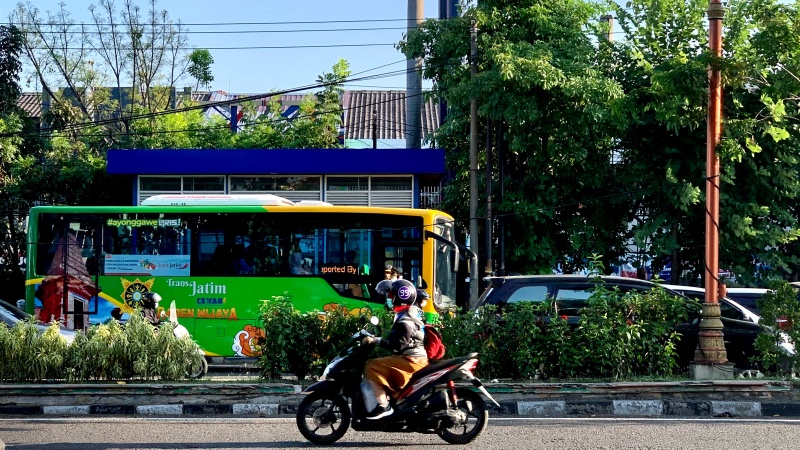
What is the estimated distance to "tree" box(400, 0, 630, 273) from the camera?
21.7 meters

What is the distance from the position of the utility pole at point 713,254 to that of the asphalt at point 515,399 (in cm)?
106

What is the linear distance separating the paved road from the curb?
0.59 meters

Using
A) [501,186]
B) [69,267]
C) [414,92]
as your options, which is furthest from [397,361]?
[414,92]

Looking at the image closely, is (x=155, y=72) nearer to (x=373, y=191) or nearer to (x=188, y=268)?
(x=373, y=191)

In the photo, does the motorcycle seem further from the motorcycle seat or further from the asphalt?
the asphalt

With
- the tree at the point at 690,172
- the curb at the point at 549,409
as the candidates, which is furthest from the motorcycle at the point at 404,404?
the tree at the point at 690,172

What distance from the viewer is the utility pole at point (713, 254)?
40.5 ft

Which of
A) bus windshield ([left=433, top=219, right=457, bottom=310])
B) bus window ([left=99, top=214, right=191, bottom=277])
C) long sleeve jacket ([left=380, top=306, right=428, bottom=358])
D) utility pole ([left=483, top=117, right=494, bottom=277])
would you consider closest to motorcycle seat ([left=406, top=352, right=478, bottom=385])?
long sleeve jacket ([left=380, top=306, right=428, bottom=358])

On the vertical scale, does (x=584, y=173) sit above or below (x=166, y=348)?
above

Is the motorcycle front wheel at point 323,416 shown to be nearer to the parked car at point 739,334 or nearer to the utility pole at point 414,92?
the parked car at point 739,334

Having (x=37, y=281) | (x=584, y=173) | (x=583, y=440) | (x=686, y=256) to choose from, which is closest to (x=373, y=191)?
(x=584, y=173)

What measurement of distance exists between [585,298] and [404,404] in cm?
627

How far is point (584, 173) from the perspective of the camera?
23156 mm

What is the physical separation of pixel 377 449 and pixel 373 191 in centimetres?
1926
